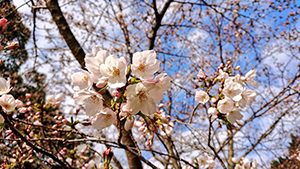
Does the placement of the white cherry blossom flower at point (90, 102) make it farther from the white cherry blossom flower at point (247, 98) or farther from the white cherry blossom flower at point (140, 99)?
the white cherry blossom flower at point (247, 98)

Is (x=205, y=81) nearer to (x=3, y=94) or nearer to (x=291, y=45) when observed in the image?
(x=3, y=94)

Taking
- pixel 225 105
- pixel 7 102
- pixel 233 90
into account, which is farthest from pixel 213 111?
pixel 7 102

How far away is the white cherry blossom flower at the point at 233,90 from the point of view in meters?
1.35

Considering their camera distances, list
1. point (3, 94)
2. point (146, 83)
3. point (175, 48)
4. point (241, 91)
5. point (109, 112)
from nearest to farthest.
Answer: point (146, 83) → point (109, 112) → point (3, 94) → point (241, 91) → point (175, 48)

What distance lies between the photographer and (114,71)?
0.79 m

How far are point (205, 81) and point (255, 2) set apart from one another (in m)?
2.93

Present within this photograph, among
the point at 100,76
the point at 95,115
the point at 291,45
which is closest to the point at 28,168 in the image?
the point at 95,115

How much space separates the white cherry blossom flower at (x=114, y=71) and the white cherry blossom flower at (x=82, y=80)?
10 centimetres

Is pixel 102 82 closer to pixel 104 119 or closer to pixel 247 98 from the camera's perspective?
pixel 104 119

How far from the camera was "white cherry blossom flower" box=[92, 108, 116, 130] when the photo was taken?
0.89m

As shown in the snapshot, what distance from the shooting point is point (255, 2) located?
3.59 meters

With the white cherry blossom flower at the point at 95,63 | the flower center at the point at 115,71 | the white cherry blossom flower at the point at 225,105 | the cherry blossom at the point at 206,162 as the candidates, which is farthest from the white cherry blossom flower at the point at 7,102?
the cherry blossom at the point at 206,162

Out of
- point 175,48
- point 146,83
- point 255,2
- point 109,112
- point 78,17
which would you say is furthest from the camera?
point 175,48

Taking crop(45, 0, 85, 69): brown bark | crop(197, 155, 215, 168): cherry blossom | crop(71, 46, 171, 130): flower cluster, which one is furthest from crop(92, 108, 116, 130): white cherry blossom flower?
crop(197, 155, 215, 168): cherry blossom
